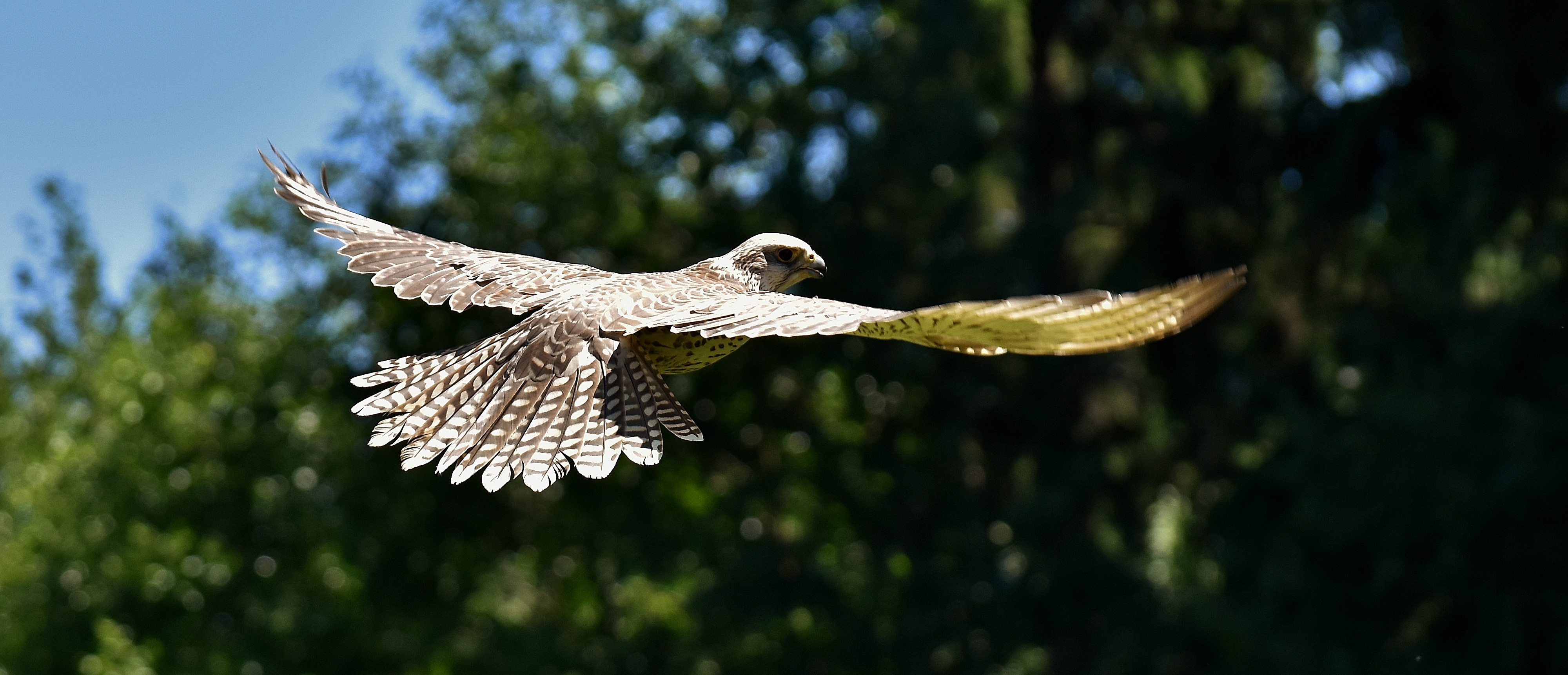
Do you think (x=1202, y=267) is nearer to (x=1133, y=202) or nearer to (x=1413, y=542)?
(x=1133, y=202)

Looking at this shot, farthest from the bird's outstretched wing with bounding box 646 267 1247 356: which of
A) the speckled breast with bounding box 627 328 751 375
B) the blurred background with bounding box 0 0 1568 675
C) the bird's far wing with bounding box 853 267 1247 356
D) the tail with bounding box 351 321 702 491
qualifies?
the blurred background with bounding box 0 0 1568 675

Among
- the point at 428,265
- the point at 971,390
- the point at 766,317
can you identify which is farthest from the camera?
the point at 971,390

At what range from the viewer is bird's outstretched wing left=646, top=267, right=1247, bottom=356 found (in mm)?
3691

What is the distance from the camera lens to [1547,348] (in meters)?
14.8

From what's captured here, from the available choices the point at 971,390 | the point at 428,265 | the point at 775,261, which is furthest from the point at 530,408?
the point at 971,390

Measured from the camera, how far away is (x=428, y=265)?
572cm

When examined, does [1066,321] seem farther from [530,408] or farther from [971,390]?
[971,390]

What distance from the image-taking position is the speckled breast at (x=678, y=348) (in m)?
5.02

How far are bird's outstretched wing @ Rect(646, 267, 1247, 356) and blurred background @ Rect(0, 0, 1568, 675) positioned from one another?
1141 centimetres

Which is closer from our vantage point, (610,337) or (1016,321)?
(1016,321)

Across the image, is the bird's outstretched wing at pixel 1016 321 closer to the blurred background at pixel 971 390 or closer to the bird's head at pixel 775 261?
the bird's head at pixel 775 261

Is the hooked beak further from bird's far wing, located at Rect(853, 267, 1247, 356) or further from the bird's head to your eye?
bird's far wing, located at Rect(853, 267, 1247, 356)

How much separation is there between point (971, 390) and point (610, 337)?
13291 mm

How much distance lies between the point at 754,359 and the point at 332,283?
226 inches
